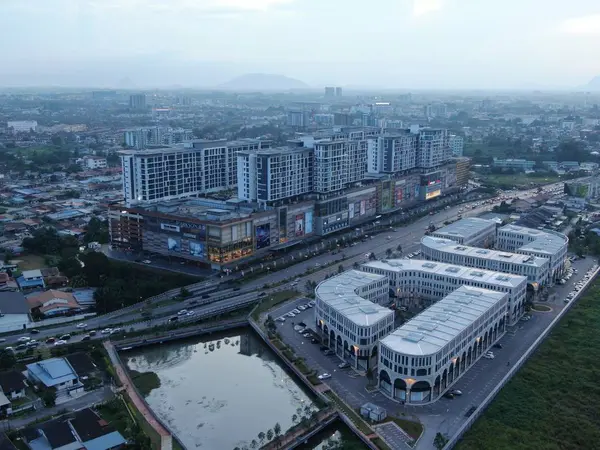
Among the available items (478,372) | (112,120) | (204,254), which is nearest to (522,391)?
(478,372)

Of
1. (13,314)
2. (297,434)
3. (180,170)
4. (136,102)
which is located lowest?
(297,434)

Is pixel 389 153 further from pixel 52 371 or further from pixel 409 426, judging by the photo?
pixel 52 371

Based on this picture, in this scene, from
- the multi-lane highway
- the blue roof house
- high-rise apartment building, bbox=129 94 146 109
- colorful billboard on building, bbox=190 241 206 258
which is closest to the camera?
the blue roof house

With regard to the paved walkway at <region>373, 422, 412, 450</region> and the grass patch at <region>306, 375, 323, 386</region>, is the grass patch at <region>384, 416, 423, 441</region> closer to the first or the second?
the paved walkway at <region>373, 422, 412, 450</region>

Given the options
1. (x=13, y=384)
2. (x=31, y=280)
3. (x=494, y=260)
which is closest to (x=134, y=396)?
(x=13, y=384)

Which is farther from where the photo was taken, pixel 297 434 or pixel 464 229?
pixel 464 229

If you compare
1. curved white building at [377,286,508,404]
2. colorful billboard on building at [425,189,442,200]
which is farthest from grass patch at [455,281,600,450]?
colorful billboard on building at [425,189,442,200]
